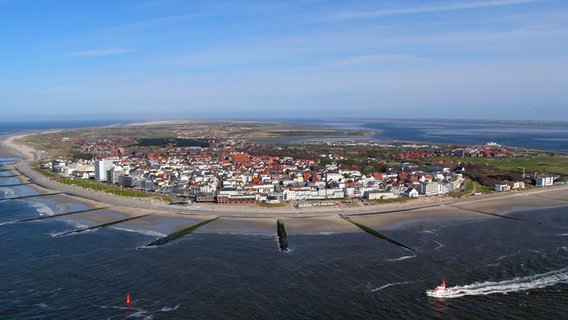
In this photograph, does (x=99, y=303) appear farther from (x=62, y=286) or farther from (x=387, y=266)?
(x=387, y=266)

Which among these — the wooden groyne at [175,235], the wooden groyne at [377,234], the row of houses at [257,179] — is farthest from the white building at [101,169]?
the wooden groyne at [377,234]

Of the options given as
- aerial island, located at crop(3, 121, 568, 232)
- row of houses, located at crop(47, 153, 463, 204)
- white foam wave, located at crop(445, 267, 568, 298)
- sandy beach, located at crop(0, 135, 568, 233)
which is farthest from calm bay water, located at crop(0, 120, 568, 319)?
row of houses, located at crop(47, 153, 463, 204)

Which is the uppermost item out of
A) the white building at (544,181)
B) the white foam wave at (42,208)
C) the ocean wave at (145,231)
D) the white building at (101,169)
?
the white building at (101,169)

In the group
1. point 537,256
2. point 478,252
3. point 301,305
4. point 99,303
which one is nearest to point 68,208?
point 99,303

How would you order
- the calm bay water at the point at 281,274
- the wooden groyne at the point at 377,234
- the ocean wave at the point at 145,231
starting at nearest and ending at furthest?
the calm bay water at the point at 281,274 → the wooden groyne at the point at 377,234 → the ocean wave at the point at 145,231

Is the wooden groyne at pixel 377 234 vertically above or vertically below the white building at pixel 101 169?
below

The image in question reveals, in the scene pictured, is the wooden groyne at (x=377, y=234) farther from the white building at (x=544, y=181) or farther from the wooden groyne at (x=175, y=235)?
the white building at (x=544, y=181)
